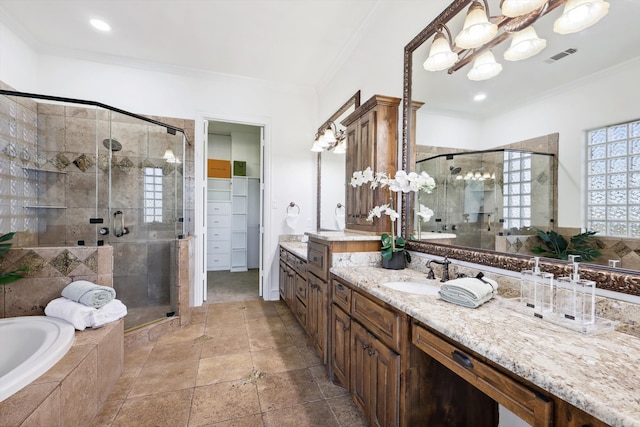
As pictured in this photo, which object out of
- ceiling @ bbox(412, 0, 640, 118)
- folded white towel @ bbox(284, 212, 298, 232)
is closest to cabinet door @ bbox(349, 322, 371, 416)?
ceiling @ bbox(412, 0, 640, 118)

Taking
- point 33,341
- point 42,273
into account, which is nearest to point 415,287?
point 33,341

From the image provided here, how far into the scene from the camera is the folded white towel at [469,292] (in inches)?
44.1

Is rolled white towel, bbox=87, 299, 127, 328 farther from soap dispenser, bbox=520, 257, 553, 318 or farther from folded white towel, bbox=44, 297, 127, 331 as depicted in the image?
soap dispenser, bbox=520, 257, 553, 318

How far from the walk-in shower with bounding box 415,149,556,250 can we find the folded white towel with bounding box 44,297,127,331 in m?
2.38

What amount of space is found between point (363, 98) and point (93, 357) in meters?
2.91

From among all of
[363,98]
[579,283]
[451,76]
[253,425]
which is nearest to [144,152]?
[363,98]

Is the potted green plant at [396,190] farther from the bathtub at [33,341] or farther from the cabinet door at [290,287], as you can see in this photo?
the bathtub at [33,341]

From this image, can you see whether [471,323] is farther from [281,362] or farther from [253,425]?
[281,362]

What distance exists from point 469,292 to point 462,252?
1.63ft

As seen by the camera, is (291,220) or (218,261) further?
(218,261)

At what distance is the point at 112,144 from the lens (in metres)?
2.96

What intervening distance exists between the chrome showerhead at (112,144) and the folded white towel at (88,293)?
1.52m

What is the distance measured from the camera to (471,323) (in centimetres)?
96

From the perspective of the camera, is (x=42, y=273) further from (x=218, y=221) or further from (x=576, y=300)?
(x=218, y=221)
